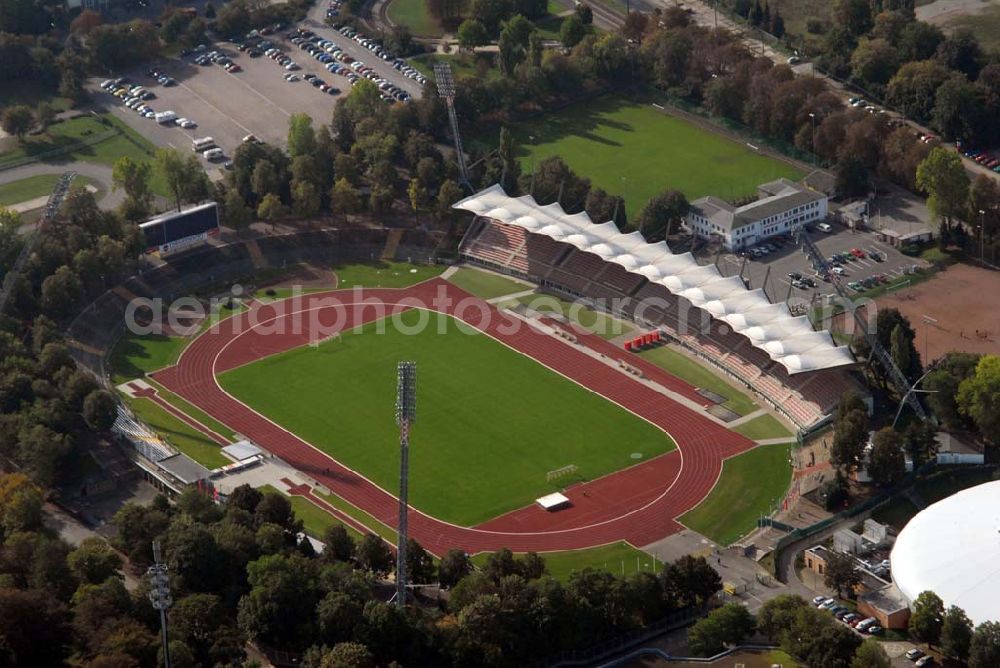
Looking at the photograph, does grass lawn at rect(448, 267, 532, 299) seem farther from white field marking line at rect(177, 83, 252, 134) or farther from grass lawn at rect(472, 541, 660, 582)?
grass lawn at rect(472, 541, 660, 582)

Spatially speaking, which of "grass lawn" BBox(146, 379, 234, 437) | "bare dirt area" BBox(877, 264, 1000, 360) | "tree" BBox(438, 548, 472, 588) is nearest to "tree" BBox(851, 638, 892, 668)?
"tree" BBox(438, 548, 472, 588)

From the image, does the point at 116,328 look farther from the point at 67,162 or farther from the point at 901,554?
the point at 901,554

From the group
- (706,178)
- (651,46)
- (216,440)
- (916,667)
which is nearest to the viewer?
(916,667)

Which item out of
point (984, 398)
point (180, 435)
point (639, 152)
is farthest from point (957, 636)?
point (639, 152)

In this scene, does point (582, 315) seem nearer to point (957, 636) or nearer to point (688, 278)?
point (688, 278)

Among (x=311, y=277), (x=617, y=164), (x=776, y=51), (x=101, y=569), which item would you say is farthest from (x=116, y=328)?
(x=776, y=51)

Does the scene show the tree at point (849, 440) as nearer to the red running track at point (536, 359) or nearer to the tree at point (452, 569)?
the red running track at point (536, 359)

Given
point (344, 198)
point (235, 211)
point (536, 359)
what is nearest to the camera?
point (536, 359)
